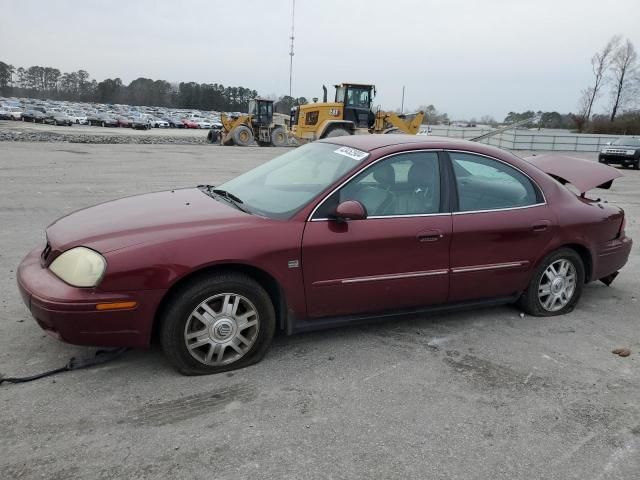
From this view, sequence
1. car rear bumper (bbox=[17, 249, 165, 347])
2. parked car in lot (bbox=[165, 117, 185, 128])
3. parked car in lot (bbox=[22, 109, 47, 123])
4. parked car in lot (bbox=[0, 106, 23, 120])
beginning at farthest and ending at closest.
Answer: parked car in lot (bbox=[165, 117, 185, 128])
parked car in lot (bbox=[0, 106, 23, 120])
parked car in lot (bbox=[22, 109, 47, 123])
car rear bumper (bbox=[17, 249, 165, 347])

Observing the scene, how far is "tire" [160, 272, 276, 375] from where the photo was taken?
3.22m

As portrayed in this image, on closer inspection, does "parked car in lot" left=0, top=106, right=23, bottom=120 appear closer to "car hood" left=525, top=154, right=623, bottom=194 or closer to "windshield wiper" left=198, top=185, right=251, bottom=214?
"windshield wiper" left=198, top=185, right=251, bottom=214

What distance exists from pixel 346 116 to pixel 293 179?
21.9m

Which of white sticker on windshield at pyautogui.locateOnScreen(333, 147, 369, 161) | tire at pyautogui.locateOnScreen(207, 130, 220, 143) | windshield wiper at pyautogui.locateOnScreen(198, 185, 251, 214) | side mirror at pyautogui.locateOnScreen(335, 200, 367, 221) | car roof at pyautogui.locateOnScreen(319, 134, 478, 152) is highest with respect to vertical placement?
car roof at pyautogui.locateOnScreen(319, 134, 478, 152)

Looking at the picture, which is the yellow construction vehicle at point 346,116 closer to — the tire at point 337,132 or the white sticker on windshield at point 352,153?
the tire at point 337,132

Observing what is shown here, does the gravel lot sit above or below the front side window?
below

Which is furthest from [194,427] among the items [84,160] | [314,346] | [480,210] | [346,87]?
[346,87]

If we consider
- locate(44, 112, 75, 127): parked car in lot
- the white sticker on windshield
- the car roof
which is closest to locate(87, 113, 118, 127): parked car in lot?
locate(44, 112, 75, 127): parked car in lot

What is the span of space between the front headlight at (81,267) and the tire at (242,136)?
87.1ft

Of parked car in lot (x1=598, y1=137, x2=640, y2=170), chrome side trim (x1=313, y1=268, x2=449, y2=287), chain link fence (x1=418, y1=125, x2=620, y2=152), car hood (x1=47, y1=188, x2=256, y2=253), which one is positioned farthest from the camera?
chain link fence (x1=418, y1=125, x2=620, y2=152)

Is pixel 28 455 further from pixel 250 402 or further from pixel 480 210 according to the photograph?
pixel 480 210

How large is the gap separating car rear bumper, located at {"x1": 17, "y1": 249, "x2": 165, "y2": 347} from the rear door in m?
2.21

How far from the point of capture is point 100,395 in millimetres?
3102

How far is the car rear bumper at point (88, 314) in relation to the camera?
302 cm
